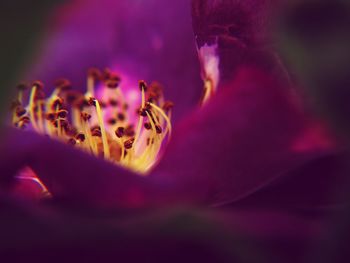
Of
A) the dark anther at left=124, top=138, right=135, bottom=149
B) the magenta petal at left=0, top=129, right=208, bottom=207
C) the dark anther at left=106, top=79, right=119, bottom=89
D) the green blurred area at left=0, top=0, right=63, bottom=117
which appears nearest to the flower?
the magenta petal at left=0, top=129, right=208, bottom=207

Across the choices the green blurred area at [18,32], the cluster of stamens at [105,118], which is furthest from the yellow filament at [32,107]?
the green blurred area at [18,32]

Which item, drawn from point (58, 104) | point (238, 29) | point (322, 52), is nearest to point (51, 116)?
point (58, 104)

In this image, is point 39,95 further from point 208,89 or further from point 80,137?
point 208,89

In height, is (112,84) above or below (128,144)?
above

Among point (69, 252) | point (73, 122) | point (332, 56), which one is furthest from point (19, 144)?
point (73, 122)

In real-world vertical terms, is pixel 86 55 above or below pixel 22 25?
below

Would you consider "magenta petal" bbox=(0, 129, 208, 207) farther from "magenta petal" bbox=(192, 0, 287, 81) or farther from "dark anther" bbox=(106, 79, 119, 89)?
"dark anther" bbox=(106, 79, 119, 89)

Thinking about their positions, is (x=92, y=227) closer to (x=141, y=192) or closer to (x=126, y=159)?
(x=141, y=192)
